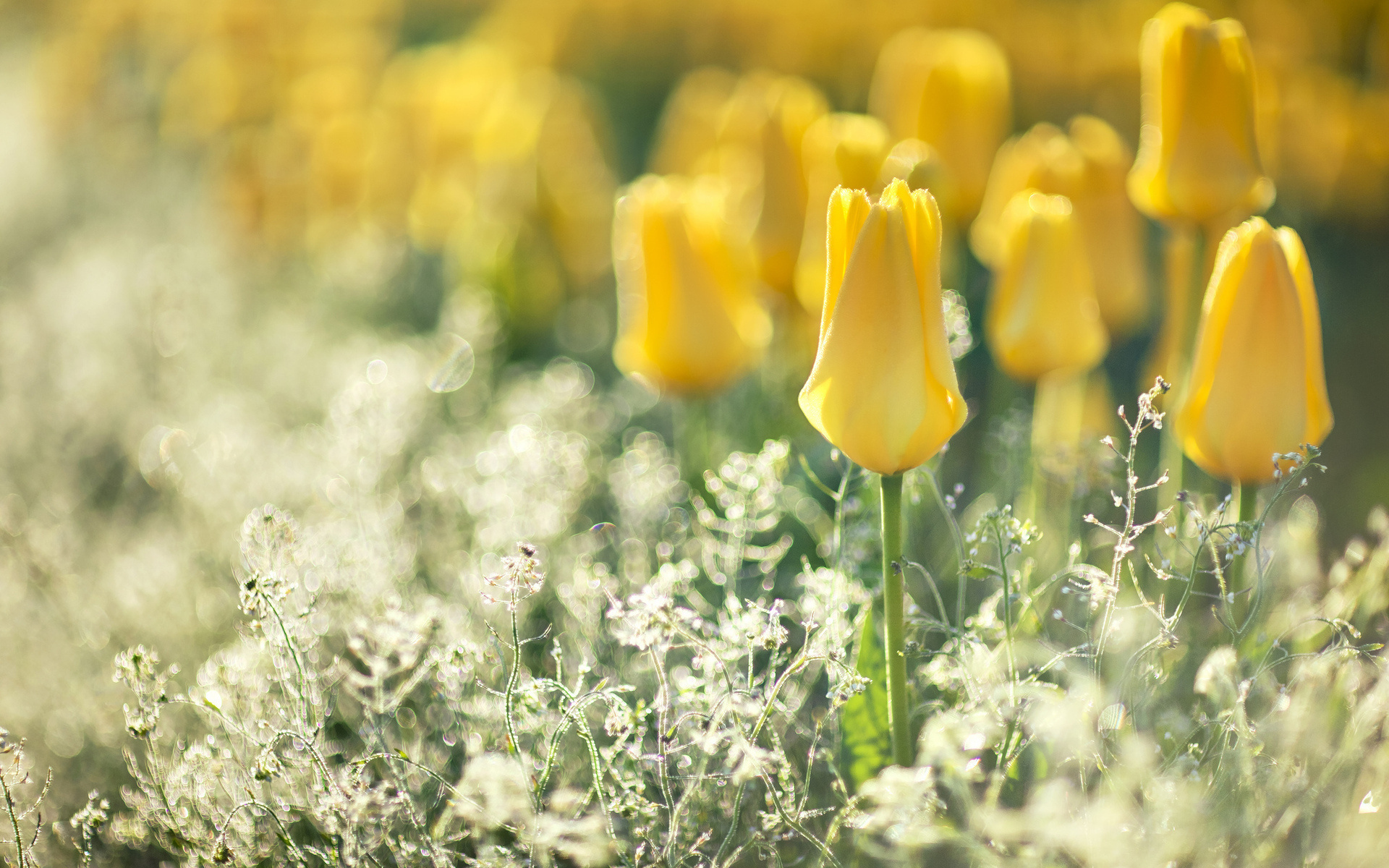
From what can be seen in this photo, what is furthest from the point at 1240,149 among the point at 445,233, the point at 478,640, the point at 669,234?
the point at 445,233

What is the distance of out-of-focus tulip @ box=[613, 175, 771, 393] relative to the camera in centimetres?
125

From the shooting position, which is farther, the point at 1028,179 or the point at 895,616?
the point at 1028,179

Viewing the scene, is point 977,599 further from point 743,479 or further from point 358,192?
point 358,192

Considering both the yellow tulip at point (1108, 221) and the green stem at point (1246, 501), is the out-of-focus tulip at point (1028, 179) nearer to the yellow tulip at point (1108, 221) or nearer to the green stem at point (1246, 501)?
the yellow tulip at point (1108, 221)

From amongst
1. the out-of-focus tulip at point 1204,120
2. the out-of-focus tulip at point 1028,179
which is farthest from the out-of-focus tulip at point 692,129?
the out-of-focus tulip at point 1204,120

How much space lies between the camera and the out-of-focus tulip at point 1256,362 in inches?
32.4

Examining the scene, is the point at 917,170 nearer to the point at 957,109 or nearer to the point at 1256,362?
the point at 957,109

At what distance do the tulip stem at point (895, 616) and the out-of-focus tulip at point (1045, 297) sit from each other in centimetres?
42

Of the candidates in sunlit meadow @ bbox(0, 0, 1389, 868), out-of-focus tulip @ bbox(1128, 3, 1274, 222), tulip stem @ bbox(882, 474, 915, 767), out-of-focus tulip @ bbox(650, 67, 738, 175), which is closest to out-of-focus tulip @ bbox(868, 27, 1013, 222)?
sunlit meadow @ bbox(0, 0, 1389, 868)

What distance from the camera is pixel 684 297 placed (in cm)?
126

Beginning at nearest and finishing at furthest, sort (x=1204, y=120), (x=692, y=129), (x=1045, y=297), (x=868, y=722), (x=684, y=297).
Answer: (x=868, y=722)
(x=1204, y=120)
(x=1045, y=297)
(x=684, y=297)
(x=692, y=129)

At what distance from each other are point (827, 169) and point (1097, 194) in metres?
0.35

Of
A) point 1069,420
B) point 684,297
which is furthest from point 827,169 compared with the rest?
point 1069,420

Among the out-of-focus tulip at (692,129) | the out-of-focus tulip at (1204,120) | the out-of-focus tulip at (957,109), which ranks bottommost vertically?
the out-of-focus tulip at (692,129)
